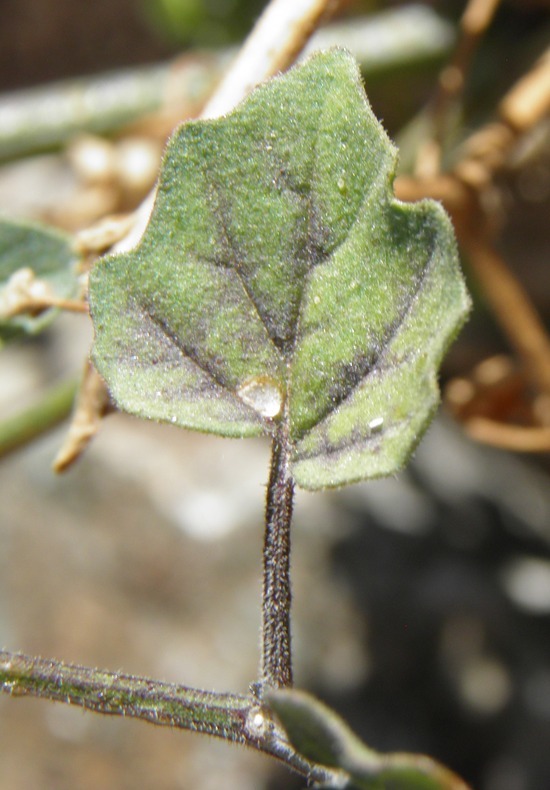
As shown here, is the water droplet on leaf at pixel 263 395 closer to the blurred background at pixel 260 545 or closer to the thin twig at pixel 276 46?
the thin twig at pixel 276 46

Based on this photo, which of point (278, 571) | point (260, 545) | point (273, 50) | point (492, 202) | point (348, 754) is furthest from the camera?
point (260, 545)

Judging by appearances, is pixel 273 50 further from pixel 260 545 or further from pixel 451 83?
pixel 260 545

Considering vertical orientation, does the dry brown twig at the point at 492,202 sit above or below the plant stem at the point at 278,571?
below

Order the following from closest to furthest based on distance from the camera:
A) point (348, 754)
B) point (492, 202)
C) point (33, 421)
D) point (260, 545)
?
point (348, 754) → point (33, 421) → point (492, 202) → point (260, 545)

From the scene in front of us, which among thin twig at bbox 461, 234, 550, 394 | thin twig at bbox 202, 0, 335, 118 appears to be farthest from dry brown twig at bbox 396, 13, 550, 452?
thin twig at bbox 202, 0, 335, 118

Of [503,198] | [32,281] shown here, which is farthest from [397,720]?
[32,281]

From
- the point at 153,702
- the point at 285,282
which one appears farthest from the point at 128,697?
the point at 285,282

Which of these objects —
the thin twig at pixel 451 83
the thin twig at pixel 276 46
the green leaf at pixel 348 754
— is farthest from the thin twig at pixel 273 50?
the green leaf at pixel 348 754
